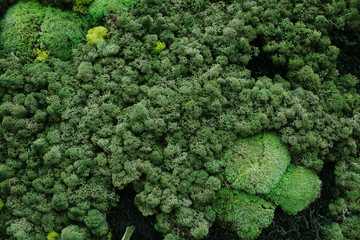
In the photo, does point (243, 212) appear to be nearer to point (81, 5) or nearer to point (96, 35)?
point (96, 35)

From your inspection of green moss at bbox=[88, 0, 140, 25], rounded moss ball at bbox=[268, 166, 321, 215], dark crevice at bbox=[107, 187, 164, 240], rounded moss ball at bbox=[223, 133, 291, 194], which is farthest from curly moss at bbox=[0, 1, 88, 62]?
rounded moss ball at bbox=[268, 166, 321, 215]

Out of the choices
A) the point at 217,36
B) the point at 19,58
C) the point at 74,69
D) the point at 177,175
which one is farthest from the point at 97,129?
the point at 217,36

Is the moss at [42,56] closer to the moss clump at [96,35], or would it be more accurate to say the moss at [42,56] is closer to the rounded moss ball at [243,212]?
the moss clump at [96,35]

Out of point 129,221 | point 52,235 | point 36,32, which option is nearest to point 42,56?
point 36,32

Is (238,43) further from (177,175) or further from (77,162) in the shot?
(77,162)

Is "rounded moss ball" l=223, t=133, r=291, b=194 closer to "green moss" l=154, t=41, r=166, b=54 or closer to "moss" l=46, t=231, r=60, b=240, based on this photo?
"green moss" l=154, t=41, r=166, b=54

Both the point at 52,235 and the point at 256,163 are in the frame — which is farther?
the point at 256,163
